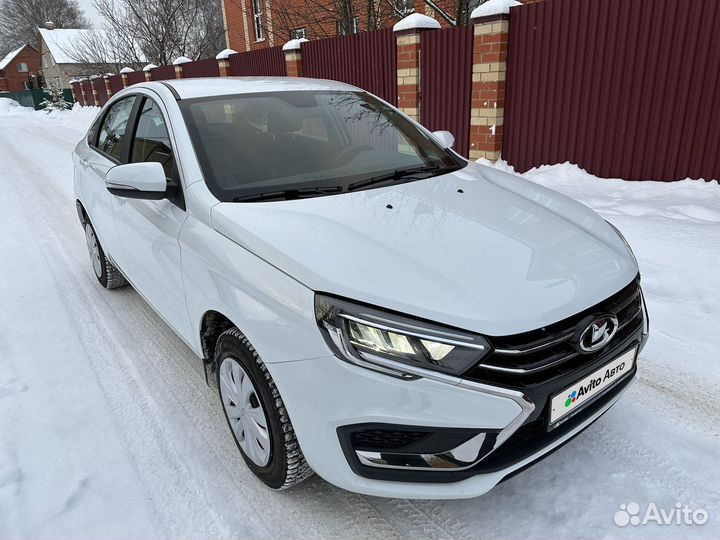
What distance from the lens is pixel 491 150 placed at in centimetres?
771

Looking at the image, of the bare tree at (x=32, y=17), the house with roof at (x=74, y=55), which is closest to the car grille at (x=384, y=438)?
the house with roof at (x=74, y=55)

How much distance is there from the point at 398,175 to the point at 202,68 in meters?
15.2

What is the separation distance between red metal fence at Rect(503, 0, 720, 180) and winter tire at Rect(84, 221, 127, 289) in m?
5.65

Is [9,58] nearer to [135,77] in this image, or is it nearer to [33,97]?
[33,97]

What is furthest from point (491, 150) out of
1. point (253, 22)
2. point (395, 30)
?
point (253, 22)

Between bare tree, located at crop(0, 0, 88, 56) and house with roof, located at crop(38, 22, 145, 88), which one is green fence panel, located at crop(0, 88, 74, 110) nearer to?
house with roof, located at crop(38, 22, 145, 88)

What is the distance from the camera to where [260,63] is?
12852 mm

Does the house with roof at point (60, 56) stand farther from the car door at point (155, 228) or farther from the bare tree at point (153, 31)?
the car door at point (155, 228)

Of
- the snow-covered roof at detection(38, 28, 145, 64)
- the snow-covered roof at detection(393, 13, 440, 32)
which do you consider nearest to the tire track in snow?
the snow-covered roof at detection(393, 13, 440, 32)

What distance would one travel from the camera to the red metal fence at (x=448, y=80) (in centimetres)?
775

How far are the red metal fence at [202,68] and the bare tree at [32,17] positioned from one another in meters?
60.3

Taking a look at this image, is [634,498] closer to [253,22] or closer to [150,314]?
[150,314]
